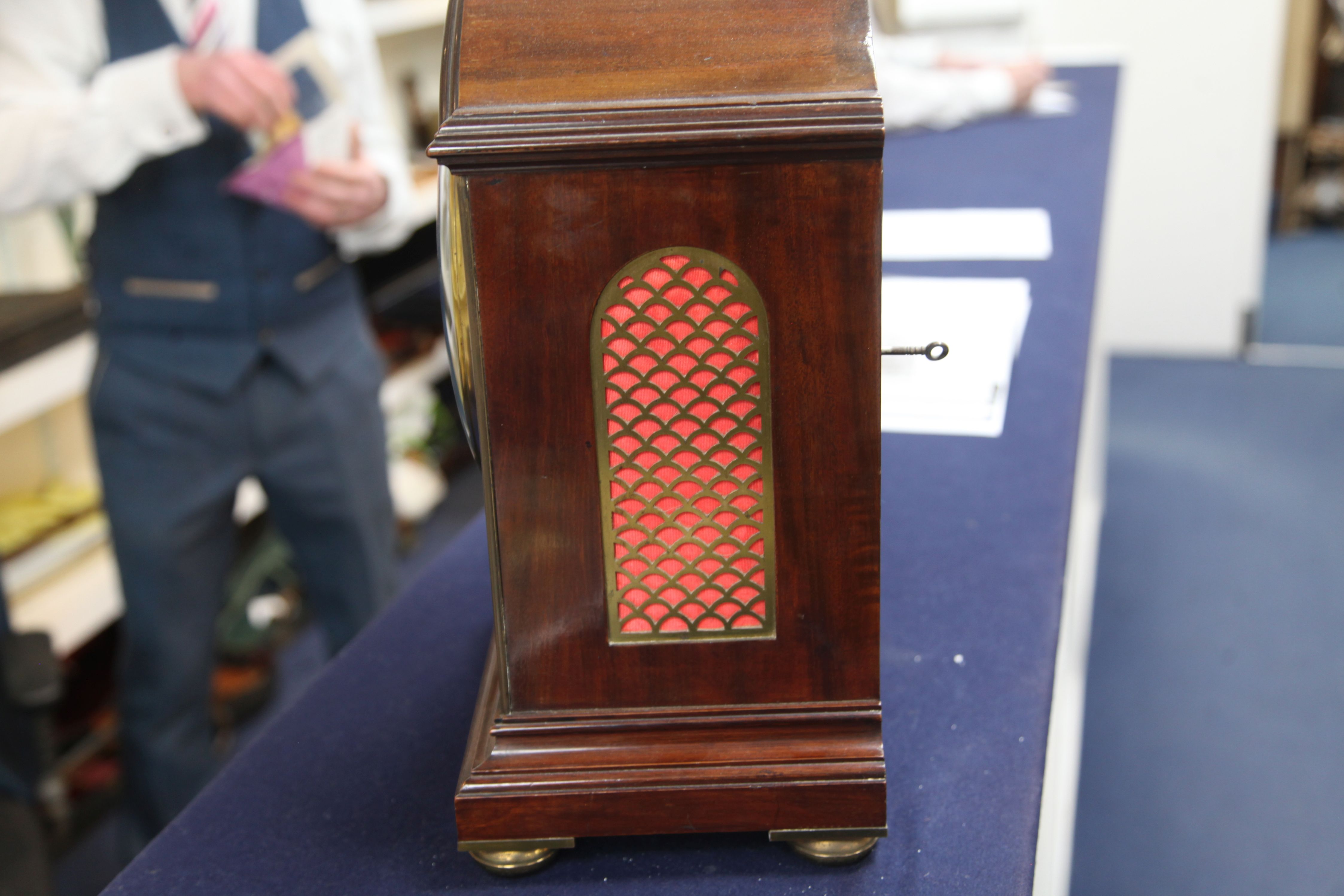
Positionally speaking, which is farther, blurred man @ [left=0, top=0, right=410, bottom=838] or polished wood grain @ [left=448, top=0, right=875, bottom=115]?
blurred man @ [left=0, top=0, right=410, bottom=838]

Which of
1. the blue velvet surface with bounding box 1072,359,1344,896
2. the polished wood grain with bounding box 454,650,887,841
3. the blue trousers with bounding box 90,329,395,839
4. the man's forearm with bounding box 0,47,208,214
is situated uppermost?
the man's forearm with bounding box 0,47,208,214

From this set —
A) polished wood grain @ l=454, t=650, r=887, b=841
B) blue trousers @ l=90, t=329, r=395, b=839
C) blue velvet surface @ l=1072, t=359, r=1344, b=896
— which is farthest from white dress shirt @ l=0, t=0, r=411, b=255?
blue velvet surface @ l=1072, t=359, r=1344, b=896

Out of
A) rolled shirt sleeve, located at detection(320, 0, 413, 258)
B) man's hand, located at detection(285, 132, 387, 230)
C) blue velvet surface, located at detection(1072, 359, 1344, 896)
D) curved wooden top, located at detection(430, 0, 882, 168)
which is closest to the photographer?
curved wooden top, located at detection(430, 0, 882, 168)

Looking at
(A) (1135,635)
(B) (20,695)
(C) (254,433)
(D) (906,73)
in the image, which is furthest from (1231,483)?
(B) (20,695)

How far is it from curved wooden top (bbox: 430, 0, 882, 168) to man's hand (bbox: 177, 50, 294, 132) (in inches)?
38.8

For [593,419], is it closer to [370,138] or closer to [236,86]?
[236,86]

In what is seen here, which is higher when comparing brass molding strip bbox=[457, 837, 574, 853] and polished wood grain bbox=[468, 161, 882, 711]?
polished wood grain bbox=[468, 161, 882, 711]

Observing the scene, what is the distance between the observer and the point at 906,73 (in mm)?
2584

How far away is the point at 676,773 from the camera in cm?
70

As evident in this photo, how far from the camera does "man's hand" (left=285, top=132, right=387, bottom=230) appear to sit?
1.59 m

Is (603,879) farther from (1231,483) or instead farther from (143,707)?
(1231,483)

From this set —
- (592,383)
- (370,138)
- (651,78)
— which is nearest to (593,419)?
(592,383)

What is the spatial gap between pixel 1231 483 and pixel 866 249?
9.58ft

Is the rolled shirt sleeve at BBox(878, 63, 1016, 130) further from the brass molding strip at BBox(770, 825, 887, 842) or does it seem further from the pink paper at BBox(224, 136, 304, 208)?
the brass molding strip at BBox(770, 825, 887, 842)
